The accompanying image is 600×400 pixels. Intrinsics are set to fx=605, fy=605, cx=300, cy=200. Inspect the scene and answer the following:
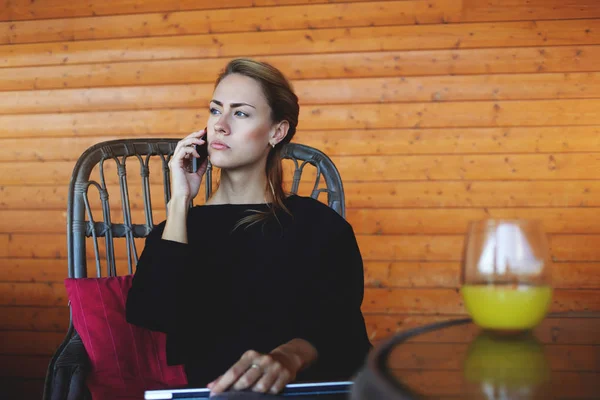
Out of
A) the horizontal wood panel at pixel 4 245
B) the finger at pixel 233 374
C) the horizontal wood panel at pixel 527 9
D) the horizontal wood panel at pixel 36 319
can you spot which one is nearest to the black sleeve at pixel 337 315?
the finger at pixel 233 374

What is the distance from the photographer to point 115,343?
59.0 inches

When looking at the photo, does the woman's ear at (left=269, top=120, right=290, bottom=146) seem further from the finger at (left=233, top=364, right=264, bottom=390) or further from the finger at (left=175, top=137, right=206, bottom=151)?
the finger at (left=233, top=364, right=264, bottom=390)

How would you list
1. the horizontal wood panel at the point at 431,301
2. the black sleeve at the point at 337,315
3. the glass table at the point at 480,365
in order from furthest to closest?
the horizontal wood panel at the point at 431,301 < the black sleeve at the point at 337,315 < the glass table at the point at 480,365

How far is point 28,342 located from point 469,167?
2.48m

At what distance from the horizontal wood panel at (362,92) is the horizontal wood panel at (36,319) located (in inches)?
41.9

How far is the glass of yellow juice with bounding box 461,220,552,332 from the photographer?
2.29 feet

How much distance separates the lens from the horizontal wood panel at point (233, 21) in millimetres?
3076

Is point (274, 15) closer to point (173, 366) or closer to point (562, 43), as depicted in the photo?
point (562, 43)

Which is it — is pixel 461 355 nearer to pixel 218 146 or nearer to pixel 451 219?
pixel 218 146

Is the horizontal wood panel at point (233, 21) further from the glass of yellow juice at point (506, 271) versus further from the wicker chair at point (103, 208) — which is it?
the glass of yellow juice at point (506, 271)

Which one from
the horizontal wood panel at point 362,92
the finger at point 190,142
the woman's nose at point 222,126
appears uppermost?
the horizontal wood panel at point 362,92

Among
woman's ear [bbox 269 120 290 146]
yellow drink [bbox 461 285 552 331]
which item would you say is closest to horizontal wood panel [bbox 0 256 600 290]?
woman's ear [bbox 269 120 290 146]

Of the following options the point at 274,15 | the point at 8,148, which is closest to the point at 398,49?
the point at 274,15

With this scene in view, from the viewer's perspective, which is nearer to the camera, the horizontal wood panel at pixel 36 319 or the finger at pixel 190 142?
the finger at pixel 190 142
